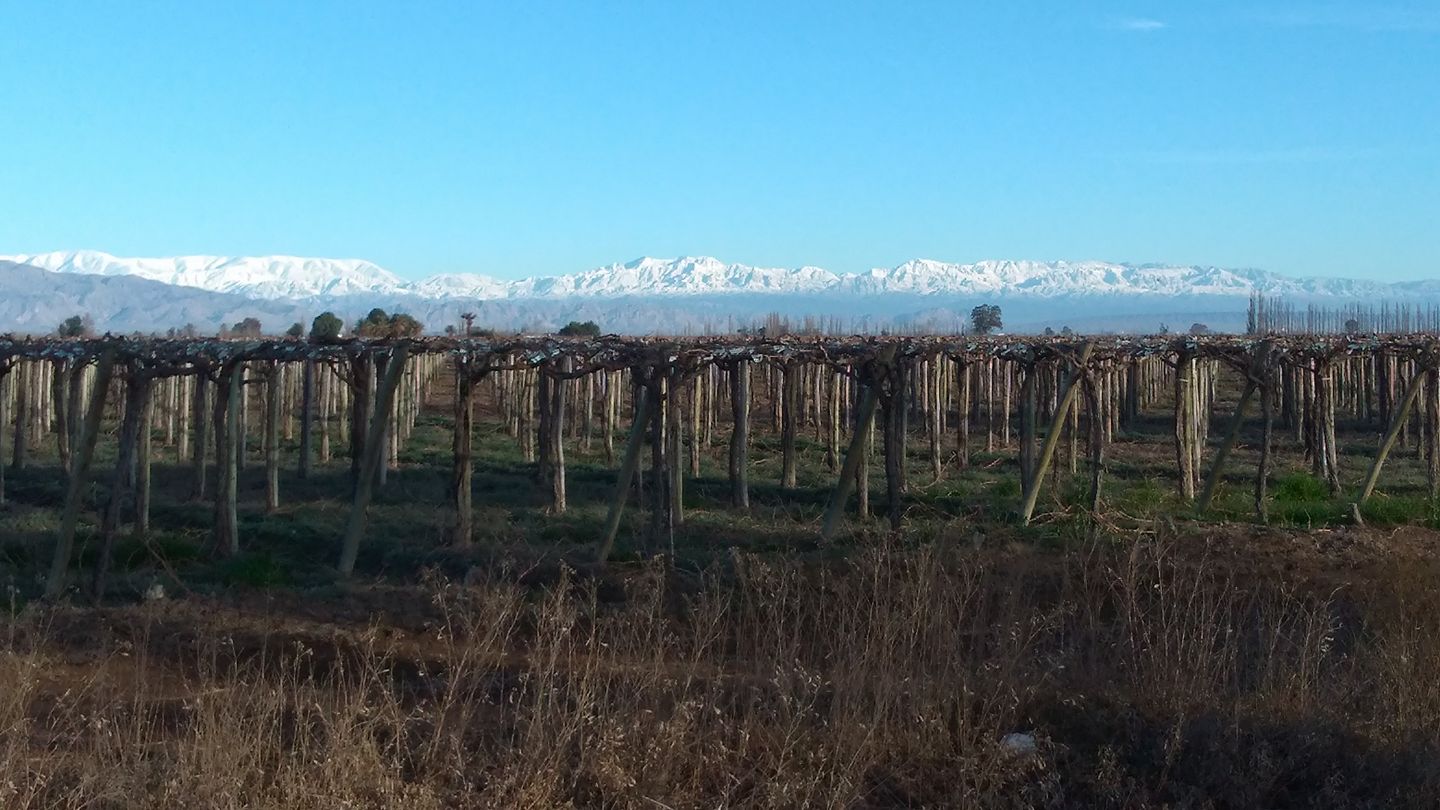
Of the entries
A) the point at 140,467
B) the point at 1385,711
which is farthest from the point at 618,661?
the point at 140,467

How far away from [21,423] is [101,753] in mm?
13844

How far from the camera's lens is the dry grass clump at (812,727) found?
15.5 ft

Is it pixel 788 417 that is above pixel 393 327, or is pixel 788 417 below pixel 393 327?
below

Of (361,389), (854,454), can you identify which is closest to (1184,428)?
(854,454)

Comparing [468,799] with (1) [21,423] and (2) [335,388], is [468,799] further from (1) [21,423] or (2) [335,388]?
(2) [335,388]

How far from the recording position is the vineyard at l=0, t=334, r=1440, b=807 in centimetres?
504

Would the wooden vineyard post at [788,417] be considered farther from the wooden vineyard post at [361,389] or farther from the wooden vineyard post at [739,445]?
the wooden vineyard post at [361,389]

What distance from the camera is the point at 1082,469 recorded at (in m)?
18.9

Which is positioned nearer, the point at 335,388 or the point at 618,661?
the point at 618,661

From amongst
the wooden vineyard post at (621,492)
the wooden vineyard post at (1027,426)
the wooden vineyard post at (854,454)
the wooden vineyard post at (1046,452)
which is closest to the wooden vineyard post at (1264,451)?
the wooden vineyard post at (1046,452)

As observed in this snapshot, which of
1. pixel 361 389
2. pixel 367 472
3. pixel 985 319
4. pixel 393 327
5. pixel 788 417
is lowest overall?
pixel 367 472

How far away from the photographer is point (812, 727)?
5.31 meters

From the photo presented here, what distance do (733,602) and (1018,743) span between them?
10.4 feet

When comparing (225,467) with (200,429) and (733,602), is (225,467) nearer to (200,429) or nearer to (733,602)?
(200,429)
